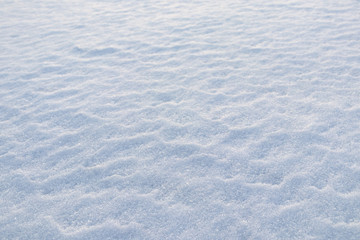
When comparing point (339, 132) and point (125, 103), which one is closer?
point (339, 132)

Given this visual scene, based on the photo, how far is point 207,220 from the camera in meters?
2.14

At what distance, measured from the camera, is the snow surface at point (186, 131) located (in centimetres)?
217

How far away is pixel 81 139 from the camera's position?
9.82 ft

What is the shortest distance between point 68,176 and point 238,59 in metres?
2.77

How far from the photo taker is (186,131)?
2.98m

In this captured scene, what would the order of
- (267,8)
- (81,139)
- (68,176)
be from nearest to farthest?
(68,176), (81,139), (267,8)

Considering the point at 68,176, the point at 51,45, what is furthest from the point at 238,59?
the point at 51,45

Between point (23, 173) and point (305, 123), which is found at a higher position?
point (305, 123)

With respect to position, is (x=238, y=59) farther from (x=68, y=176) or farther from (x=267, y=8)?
(x=68, y=176)

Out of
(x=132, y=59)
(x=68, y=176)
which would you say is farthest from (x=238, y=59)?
(x=68, y=176)

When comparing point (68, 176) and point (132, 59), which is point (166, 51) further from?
point (68, 176)

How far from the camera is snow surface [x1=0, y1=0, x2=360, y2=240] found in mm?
2168

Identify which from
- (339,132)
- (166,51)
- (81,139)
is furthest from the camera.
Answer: (166,51)

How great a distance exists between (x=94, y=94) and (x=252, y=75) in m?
2.00
